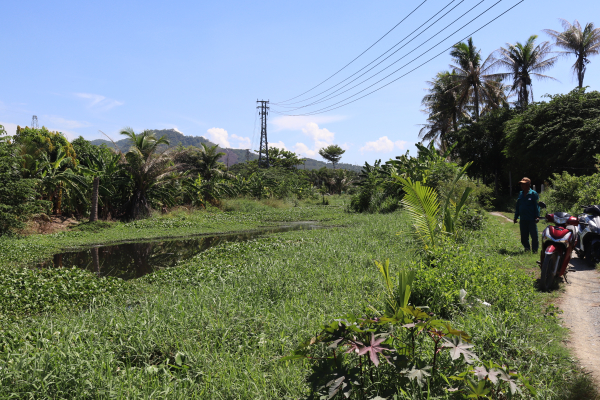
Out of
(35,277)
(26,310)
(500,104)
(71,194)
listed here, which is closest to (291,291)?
→ (26,310)

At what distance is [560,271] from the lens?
5.61 m

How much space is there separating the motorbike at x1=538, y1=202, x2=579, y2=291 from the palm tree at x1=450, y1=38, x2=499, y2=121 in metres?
27.2

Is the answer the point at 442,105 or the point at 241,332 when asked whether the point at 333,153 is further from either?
the point at 241,332

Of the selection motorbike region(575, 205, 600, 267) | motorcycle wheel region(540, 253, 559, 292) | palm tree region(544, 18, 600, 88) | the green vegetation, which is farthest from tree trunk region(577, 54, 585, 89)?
motorcycle wheel region(540, 253, 559, 292)

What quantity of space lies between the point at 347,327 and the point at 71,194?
1849cm

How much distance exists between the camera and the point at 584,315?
4461 mm

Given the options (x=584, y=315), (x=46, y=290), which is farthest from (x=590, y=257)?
(x=46, y=290)

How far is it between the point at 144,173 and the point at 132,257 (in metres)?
10.2

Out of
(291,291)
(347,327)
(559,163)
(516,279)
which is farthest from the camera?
(559,163)

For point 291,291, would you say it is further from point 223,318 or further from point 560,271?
point 560,271

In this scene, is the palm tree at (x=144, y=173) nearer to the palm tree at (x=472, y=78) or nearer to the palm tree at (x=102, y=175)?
the palm tree at (x=102, y=175)

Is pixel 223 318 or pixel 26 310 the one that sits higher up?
pixel 223 318

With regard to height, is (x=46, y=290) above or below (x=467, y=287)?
below

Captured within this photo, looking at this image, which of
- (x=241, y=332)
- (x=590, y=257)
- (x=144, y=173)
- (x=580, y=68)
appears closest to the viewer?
(x=241, y=332)
